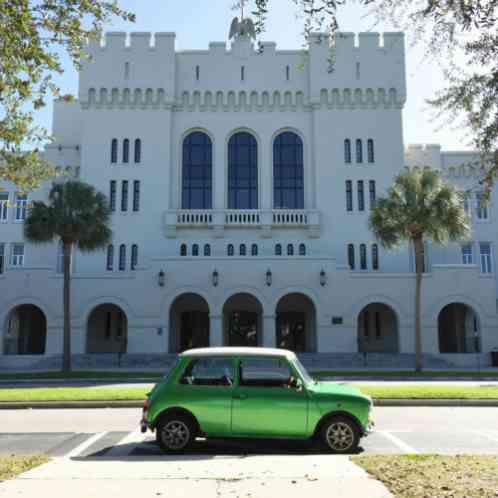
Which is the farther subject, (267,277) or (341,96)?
(341,96)

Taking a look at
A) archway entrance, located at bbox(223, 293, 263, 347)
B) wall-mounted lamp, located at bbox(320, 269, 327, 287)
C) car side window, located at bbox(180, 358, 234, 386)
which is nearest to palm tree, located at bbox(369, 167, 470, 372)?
wall-mounted lamp, located at bbox(320, 269, 327, 287)

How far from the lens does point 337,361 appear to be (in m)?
31.9

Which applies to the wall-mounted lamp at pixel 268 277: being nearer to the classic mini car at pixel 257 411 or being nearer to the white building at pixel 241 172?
the white building at pixel 241 172

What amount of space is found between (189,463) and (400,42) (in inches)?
1518

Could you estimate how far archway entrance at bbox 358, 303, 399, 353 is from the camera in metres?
36.5

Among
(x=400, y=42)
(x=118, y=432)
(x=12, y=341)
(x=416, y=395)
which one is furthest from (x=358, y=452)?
(x=400, y=42)

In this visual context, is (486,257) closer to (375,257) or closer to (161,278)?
(375,257)

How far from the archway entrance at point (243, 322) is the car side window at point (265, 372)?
27874 millimetres

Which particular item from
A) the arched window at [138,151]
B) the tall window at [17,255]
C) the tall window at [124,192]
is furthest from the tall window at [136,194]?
the tall window at [17,255]

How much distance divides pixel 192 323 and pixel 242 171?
35.1ft

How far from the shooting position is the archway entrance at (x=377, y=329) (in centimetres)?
3647

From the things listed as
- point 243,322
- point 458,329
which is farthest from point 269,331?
point 458,329

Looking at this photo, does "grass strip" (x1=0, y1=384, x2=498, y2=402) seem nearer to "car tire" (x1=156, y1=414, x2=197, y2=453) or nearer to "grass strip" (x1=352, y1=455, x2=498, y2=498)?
"car tire" (x1=156, y1=414, x2=197, y2=453)

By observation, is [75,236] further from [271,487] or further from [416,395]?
[271,487]
